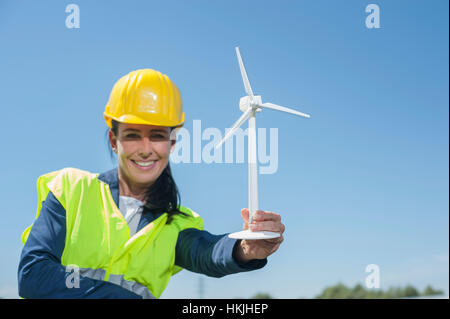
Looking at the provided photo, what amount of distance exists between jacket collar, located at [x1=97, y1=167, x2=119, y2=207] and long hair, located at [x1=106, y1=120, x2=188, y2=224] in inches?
10.3

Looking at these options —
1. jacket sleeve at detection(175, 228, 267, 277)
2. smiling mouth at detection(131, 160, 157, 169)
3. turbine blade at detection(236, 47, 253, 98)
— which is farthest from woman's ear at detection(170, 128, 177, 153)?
turbine blade at detection(236, 47, 253, 98)

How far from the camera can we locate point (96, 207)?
506 centimetres

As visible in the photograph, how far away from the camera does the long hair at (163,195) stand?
5336mm

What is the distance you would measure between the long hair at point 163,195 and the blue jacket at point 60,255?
12 cm

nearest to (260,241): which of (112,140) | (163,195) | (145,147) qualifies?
(163,195)

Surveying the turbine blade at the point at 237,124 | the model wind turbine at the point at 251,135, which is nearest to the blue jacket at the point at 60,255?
the model wind turbine at the point at 251,135

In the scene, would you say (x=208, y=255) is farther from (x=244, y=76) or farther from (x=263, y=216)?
(x=244, y=76)

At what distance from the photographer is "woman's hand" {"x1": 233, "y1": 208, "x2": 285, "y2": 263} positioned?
459cm

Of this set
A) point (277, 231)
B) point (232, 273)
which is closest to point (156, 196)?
point (232, 273)

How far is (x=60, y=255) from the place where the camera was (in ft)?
15.7

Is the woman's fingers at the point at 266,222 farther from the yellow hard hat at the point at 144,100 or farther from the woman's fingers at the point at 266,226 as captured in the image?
the yellow hard hat at the point at 144,100
